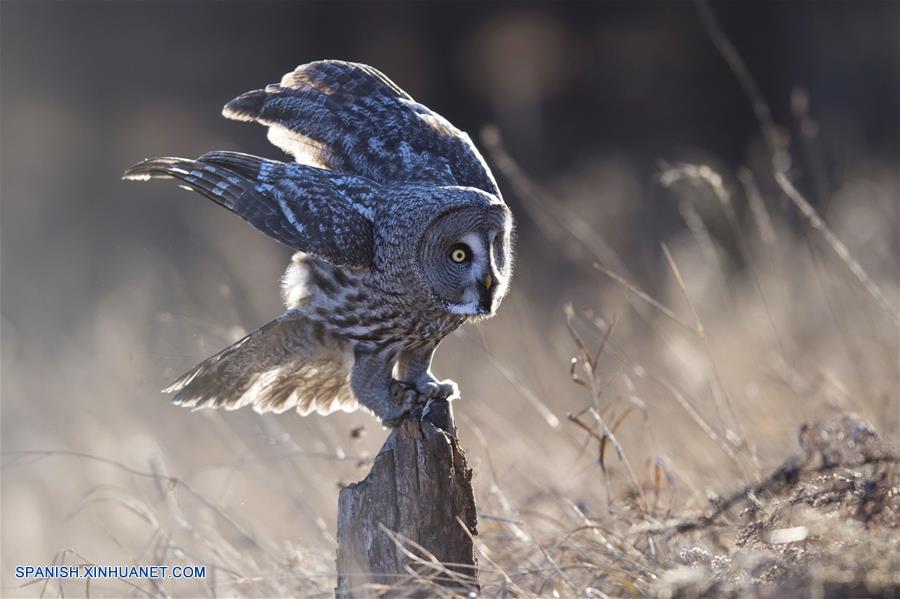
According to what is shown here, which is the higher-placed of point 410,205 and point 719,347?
point 719,347

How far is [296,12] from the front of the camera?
1662 cm

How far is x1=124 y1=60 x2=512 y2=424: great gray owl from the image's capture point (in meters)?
3.87

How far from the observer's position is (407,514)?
315 cm

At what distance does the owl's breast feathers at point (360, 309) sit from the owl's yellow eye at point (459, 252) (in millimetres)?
184

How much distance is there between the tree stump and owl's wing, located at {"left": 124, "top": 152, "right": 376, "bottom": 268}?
0.88 metres

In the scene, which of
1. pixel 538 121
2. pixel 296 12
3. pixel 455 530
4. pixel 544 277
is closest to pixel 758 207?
pixel 455 530

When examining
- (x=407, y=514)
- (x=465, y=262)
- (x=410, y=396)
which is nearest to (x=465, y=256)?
(x=465, y=262)

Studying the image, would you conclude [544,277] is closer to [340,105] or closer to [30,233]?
[30,233]

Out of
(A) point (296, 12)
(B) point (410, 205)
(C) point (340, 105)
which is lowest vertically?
(B) point (410, 205)

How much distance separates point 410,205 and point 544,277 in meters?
7.17

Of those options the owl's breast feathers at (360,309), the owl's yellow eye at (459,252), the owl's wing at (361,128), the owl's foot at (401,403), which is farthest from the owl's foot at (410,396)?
the owl's wing at (361,128)

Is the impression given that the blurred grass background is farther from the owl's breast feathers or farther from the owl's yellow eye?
the owl's yellow eye

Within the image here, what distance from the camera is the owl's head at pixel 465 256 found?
385 cm

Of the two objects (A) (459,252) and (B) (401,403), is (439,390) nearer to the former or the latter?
(B) (401,403)
